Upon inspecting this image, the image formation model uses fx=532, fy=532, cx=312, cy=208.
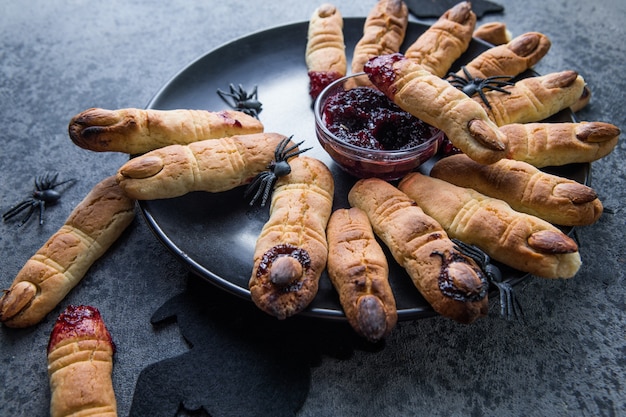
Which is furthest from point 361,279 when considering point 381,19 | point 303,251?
point 381,19

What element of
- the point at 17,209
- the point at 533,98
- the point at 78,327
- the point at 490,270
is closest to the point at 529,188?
the point at 490,270

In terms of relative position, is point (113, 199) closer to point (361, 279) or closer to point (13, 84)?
point (361, 279)

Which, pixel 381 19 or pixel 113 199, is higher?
pixel 381 19

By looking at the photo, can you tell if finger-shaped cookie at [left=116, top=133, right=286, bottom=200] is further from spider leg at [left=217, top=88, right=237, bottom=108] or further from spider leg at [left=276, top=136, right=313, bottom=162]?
spider leg at [left=217, top=88, right=237, bottom=108]

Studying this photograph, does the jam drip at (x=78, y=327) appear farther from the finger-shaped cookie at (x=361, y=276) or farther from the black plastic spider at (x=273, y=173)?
the finger-shaped cookie at (x=361, y=276)

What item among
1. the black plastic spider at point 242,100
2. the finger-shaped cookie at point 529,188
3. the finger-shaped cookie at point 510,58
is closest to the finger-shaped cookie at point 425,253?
the finger-shaped cookie at point 529,188

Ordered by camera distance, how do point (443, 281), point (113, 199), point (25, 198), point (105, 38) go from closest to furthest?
point (443, 281) < point (113, 199) < point (25, 198) < point (105, 38)
